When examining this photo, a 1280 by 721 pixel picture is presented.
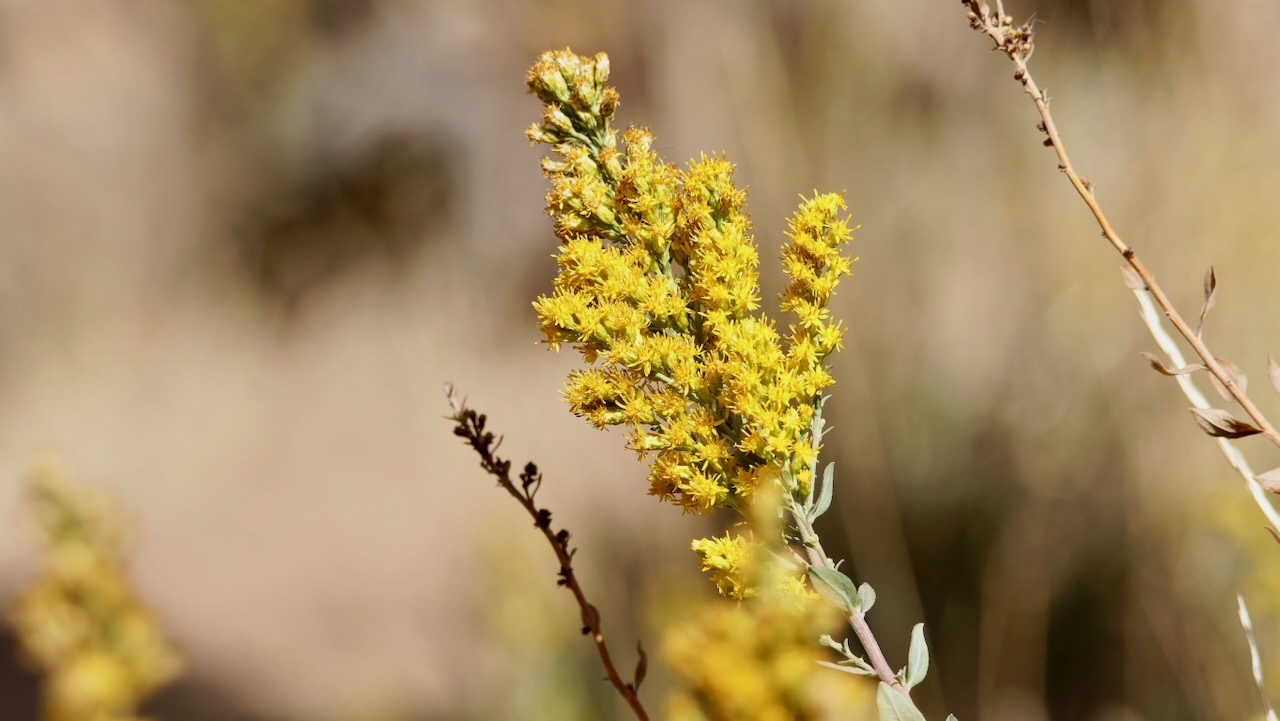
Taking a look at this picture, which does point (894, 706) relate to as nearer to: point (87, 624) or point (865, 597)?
point (865, 597)

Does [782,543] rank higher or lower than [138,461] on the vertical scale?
lower

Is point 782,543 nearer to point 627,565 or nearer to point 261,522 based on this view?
point 627,565

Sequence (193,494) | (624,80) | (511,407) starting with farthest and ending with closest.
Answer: (193,494) → (511,407) → (624,80)

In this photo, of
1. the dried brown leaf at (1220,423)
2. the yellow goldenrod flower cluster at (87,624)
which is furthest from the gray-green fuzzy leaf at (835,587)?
the yellow goldenrod flower cluster at (87,624)

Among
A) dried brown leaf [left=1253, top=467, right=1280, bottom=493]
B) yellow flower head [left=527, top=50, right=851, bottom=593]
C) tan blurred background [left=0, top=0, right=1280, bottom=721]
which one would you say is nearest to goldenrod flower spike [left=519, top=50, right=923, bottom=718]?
yellow flower head [left=527, top=50, right=851, bottom=593]

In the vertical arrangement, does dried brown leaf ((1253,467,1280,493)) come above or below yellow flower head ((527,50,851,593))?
below

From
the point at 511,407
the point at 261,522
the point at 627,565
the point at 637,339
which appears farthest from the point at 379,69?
the point at 637,339

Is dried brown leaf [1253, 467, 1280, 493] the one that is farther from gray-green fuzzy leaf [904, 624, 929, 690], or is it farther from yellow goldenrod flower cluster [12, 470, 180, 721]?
yellow goldenrod flower cluster [12, 470, 180, 721]
